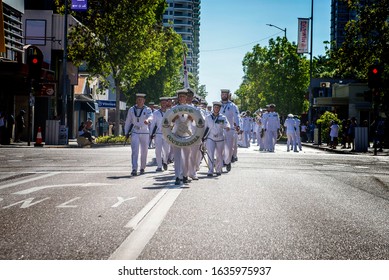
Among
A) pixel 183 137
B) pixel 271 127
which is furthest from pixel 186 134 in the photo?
pixel 271 127

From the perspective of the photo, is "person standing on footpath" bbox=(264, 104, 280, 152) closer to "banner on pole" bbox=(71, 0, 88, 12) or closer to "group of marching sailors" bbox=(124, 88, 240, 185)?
"group of marching sailors" bbox=(124, 88, 240, 185)

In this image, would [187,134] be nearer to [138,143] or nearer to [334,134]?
[138,143]

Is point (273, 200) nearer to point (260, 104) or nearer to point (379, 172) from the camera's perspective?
point (379, 172)

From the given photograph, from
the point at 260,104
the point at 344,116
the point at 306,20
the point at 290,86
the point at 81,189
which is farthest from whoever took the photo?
the point at 260,104

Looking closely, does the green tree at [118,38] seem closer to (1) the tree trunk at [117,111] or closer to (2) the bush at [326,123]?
(1) the tree trunk at [117,111]

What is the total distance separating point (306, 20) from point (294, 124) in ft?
74.9

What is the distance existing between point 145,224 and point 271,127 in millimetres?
26686

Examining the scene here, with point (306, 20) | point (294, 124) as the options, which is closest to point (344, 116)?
point (306, 20)

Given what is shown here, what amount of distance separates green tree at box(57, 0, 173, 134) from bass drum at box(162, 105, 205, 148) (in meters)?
33.3

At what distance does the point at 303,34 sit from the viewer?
188 ft

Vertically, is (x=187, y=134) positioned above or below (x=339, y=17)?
below

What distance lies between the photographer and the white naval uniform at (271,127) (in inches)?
1351

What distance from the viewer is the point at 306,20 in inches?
2251

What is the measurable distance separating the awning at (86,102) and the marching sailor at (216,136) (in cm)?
4100
